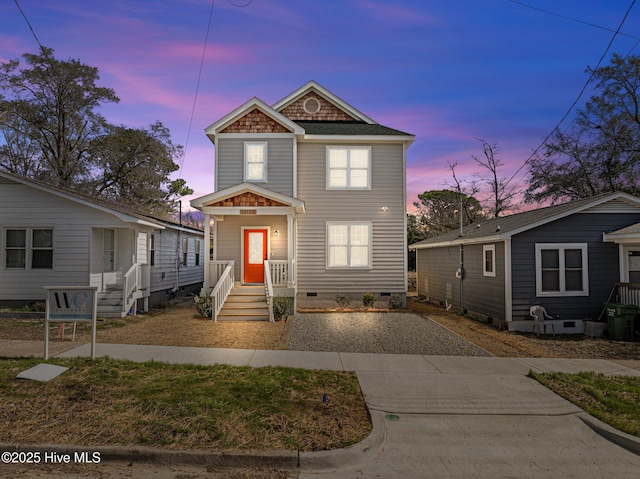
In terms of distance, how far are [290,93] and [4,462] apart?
16.0 meters

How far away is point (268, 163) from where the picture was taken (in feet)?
51.2

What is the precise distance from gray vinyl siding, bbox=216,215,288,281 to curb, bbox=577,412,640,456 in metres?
11.5

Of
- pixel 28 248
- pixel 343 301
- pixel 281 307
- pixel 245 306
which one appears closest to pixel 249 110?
pixel 245 306

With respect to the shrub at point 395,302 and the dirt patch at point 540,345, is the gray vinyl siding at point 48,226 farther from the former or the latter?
the dirt patch at point 540,345

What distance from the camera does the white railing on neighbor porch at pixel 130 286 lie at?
13.0 meters

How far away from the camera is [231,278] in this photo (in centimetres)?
1397

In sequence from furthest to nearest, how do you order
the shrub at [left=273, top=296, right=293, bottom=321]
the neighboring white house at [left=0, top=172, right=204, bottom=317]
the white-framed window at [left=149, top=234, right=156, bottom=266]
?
the white-framed window at [left=149, top=234, right=156, bottom=266] → the neighboring white house at [left=0, top=172, right=204, bottom=317] → the shrub at [left=273, top=296, right=293, bottom=321]

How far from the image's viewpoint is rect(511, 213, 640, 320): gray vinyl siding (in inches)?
487

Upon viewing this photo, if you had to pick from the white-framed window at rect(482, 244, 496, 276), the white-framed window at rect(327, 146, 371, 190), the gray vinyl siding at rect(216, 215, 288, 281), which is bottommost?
the white-framed window at rect(482, 244, 496, 276)

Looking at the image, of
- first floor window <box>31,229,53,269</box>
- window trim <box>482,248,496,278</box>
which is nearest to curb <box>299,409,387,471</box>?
window trim <box>482,248,496,278</box>

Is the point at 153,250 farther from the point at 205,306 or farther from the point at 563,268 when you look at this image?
the point at 563,268

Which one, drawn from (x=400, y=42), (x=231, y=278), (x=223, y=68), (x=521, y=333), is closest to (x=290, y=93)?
(x=223, y=68)

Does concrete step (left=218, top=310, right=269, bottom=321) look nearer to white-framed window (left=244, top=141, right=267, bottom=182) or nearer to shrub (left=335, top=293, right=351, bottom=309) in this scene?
shrub (left=335, top=293, right=351, bottom=309)

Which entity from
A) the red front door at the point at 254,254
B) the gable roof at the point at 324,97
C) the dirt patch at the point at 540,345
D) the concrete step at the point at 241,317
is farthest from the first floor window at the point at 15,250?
the dirt patch at the point at 540,345
